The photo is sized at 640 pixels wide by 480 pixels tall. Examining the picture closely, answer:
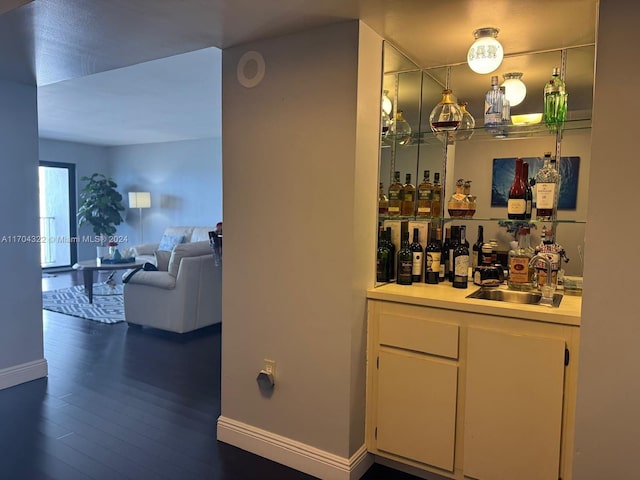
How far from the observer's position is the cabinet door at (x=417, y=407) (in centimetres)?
210

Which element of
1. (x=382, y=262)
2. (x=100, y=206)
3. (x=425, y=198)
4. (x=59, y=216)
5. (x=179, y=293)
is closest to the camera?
(x=382, y=262)

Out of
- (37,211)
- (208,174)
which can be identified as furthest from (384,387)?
(208,174)

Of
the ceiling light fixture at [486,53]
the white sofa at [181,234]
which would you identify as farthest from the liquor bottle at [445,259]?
the white sofa at [181,234]

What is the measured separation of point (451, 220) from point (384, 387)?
1.01 m

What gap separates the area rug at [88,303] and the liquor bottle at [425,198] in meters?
3.84

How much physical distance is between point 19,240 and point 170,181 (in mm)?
5223

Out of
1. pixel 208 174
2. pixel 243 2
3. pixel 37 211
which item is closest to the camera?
pixel 243 2

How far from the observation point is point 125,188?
9.15m

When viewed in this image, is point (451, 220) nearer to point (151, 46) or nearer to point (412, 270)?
point (412, 270)

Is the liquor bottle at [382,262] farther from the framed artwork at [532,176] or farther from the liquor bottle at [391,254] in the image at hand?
the framed artwork at [532,176]

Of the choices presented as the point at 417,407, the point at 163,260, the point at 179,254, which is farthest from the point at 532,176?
the point at 163,260

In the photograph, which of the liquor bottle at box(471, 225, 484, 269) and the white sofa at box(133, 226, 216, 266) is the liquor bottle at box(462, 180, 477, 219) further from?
the white sofa at box(133, 226, 216, 266)

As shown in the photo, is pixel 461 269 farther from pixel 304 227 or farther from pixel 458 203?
pixel 304 227

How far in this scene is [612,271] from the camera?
1.69 meters
